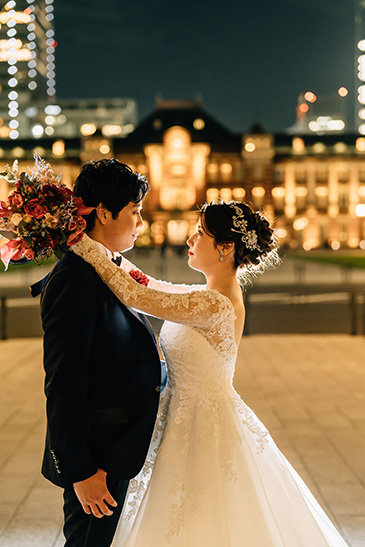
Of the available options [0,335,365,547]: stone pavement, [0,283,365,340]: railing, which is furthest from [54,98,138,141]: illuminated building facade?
[0,335,365,547]: stone pavement

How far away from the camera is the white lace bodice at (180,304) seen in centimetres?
216

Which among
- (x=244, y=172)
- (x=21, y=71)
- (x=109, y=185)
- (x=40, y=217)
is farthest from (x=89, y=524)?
(x=21, y=71)

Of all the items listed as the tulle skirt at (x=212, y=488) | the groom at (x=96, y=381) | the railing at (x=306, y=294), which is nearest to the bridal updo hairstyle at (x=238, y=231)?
the groom at (x=96, y=381)

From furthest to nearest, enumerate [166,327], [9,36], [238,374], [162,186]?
[9,36], [162,186], [238,374], [166,327]

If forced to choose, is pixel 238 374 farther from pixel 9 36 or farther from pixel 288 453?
pixel 9 36

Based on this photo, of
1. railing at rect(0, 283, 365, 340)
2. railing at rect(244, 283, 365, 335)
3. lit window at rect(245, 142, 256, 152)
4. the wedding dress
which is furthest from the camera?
lit window at rect(245, 142, 256, 152)

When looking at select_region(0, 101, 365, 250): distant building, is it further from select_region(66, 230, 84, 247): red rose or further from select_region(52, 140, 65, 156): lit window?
select_region(66, 230, 84, 247): red rose

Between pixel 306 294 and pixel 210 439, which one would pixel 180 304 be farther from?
pixel 306 294

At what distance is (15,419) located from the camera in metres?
5.92

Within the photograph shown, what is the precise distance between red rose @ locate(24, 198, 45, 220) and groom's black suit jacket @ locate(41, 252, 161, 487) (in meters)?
0.20

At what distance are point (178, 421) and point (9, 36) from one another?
139 metres

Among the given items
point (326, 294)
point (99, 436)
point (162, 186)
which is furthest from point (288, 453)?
point (162, 186)

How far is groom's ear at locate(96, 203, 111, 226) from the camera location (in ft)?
7.25

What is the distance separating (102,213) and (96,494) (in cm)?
106
